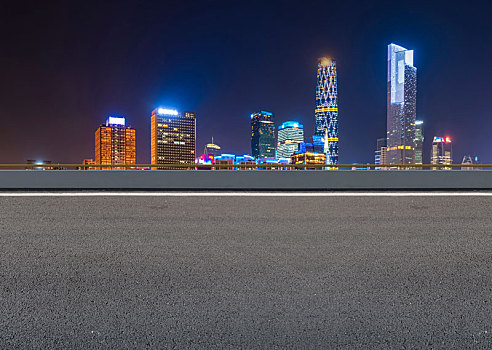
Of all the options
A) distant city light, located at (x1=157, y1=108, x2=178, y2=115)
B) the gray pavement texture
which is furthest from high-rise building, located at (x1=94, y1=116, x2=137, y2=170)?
the gray pavement texture

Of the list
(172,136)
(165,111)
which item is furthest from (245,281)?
(172,136)

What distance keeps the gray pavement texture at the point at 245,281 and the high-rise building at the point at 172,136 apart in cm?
11694

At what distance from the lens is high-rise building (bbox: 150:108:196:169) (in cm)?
12400

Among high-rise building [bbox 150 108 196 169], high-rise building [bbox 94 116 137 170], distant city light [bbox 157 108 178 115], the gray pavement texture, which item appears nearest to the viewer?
the gray pavement texture

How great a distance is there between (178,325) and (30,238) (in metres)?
3.97

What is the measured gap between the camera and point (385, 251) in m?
4.89

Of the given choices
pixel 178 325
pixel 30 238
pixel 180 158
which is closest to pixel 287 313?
pixel 178 325

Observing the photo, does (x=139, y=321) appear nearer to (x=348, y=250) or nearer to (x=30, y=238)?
(x=348, y=250)

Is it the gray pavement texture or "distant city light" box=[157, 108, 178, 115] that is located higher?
"distant city light" box=[157, 108, 178, 115]

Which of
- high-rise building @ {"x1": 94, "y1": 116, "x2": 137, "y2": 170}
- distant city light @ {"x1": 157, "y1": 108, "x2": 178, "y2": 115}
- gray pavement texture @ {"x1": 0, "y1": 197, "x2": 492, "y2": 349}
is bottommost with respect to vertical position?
gray pavement texture @ {"x1": 0, "y1": 197, "x2": 492, "y2": 349}

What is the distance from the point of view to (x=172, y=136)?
12644 cm

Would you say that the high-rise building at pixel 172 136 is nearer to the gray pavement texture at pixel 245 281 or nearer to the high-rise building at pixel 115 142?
the high-rise building at pixel 115 142

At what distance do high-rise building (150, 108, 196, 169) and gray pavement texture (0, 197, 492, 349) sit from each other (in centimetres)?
11694

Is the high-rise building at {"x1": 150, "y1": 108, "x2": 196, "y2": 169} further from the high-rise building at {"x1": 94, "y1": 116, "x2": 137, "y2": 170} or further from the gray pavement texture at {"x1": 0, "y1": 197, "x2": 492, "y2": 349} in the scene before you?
the gray pavement texture at {"x1": 0, "y1": 197, "x2": 492, "y2": 349}
